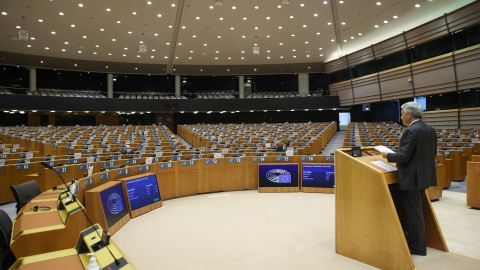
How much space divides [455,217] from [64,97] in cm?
2722

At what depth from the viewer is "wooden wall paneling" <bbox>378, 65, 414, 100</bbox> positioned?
21.3m

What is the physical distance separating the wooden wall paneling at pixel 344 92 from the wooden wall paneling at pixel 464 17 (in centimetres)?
1032

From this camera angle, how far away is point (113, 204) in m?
4.97

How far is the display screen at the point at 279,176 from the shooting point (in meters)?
7.47

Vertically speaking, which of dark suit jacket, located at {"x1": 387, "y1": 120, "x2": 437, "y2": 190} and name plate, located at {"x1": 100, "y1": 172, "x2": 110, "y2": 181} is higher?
dark suit jacket, located at {"x1": 387, "y1": 120, "x2": 437, "y2": 190}

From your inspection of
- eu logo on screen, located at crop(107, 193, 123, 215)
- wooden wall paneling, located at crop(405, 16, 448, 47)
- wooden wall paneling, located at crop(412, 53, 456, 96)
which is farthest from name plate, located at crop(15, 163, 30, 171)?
wooden wall paneling, located at crop(405, 16, 448, 47)

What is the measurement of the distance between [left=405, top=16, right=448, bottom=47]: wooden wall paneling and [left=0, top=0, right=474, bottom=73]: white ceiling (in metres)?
0.48

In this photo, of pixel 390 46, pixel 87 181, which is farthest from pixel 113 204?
pixel 390 46

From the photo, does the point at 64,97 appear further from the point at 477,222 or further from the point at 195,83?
the point at 477,222

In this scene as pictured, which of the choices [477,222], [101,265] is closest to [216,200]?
[477,222]

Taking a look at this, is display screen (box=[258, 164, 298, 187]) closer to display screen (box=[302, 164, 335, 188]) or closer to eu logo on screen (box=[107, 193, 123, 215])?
display screen (box=[302, 164, 335, 188])

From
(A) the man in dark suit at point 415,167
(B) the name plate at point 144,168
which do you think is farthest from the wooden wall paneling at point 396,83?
(A) the man in dark suit at point 415,167

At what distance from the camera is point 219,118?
107ft

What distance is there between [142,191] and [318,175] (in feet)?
13.0
